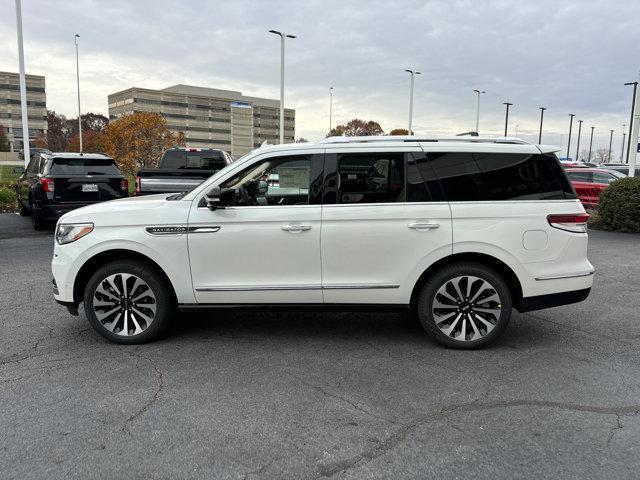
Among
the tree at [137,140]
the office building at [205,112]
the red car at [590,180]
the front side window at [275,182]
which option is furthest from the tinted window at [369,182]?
the office building at [205,112]

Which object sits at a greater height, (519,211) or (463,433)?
(519,211)

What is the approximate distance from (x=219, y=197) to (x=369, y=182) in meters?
1.34

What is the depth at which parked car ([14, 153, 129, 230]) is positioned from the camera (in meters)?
11.1

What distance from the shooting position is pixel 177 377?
407cm

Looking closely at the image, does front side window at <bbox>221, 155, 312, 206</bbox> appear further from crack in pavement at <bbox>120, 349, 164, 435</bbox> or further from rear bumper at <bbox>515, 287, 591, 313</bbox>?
rear bumper at <bbox>515, 287, 591, 313</bbox>

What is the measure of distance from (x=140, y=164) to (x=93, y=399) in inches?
1187

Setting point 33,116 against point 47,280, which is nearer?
point 47,280

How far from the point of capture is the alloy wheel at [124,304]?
4.67m

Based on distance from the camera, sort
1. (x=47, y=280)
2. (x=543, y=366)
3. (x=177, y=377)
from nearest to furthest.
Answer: (x=177, y=377) < (x=543, y=366) < (x=47, y=280)

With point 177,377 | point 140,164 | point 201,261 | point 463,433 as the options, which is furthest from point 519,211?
point 140,164

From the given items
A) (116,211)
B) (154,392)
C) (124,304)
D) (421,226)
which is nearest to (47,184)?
(116,211)

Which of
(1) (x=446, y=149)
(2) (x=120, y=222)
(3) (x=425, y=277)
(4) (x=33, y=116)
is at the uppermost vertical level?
(4) (x=33, y=116)

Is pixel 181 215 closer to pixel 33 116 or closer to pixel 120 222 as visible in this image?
pixel 120 222

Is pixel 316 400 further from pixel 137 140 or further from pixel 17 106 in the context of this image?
pixel 17 106
